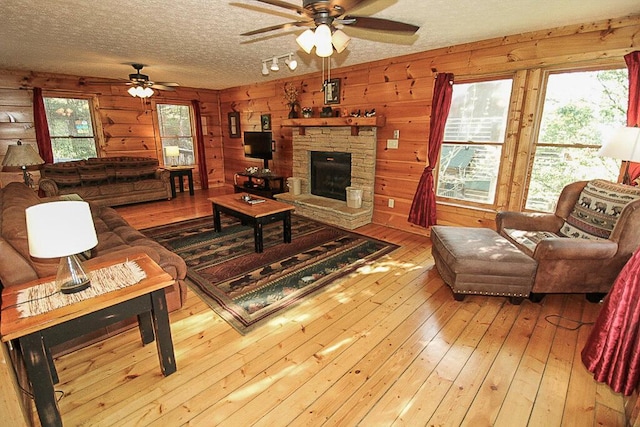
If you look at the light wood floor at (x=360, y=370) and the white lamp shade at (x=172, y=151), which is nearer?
the light wood floor at (x=360, y=370)

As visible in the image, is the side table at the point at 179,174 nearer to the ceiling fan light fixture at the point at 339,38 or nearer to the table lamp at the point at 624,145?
the ceiling fan light fixture at the point at 339,38

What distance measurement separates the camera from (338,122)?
4.63 metres

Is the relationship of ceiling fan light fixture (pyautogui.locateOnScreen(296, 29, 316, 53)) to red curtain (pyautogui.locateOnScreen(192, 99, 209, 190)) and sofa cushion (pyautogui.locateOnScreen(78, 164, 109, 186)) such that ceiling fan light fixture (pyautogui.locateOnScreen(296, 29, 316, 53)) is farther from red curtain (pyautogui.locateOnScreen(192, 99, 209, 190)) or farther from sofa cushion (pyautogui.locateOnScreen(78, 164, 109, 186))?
red curtain (pyautogui.locateOnScreen(192, 99, 209, 190))

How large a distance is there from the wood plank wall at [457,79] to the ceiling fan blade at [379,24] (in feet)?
5.61

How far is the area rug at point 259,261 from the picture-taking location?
2.59 metres

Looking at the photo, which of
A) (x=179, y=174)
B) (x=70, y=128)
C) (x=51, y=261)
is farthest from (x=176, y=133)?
(x=51, y=261)

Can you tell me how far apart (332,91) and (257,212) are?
8.38ft

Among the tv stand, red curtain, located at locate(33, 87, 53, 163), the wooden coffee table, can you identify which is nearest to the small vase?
the tv stand

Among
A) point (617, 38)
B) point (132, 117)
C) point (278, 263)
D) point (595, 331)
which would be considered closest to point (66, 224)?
point (278, 263)

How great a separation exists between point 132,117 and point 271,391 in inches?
263

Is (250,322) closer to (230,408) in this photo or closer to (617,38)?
(230,408)

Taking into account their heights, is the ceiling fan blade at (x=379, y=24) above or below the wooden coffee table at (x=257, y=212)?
above

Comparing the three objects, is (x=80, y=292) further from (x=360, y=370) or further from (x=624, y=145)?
(x=624, y=145)

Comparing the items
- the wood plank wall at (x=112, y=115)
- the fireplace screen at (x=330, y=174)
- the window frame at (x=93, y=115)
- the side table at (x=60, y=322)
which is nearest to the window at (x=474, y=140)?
the fireplace screen at (x=330, y=174)
